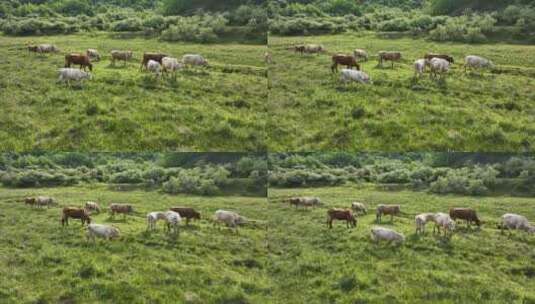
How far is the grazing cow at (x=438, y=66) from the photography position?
15438mm

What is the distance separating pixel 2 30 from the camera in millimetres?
18125

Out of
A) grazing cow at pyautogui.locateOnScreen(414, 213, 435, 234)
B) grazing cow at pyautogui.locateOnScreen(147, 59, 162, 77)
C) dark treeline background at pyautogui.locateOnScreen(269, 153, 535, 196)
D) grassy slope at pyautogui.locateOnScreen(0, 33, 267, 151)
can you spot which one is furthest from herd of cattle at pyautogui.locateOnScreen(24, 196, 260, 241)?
grazing cow at pyautogui.locateOnScreen(414, 213, 435, 234)

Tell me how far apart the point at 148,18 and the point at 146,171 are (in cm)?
419

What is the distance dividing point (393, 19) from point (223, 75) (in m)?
5.39

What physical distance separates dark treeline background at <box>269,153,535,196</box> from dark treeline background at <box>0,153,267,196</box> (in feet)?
2.57

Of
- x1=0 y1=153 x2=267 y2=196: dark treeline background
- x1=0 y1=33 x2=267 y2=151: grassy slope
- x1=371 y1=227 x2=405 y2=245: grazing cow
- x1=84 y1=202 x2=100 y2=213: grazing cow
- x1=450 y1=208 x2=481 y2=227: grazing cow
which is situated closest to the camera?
x1=0 y1=33 x2=267 y2=151: grassy slope

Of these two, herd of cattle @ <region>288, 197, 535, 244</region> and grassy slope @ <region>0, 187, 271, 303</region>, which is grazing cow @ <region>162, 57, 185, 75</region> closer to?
grassy slope @ <region>0, 187, 271, 303</region>

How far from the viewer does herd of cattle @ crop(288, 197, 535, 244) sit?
14.7 m

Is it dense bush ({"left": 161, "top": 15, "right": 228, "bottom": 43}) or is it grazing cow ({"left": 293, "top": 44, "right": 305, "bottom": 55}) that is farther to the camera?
grazing cow ({"left": 293, "top": 44, "right": 305, "bottom": 55})

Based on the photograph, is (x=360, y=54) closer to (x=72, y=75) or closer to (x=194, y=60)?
(x=194, y=60)

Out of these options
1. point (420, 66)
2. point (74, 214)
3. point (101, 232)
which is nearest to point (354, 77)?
point (420, 66)

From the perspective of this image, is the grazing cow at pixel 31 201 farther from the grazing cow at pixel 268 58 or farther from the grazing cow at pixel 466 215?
the grazing cow at pixel 466 215

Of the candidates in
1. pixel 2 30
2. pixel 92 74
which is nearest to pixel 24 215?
pixel 92 74

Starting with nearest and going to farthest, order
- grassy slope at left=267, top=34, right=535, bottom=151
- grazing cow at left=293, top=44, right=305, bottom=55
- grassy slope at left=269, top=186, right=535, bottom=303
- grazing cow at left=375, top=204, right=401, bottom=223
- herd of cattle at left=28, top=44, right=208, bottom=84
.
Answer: grassy slope at left=269, top=186, right=535, bottom=303 < grassy slope at left=267, top=34, right=535, bottom=151 < herd of cattle at left=28, top=44, right=208, bottom=84 < grazing cow at left=293, top=44, right=305, bottom=55 < grazing cow at left=375, top=204, right=401, bottom=223
